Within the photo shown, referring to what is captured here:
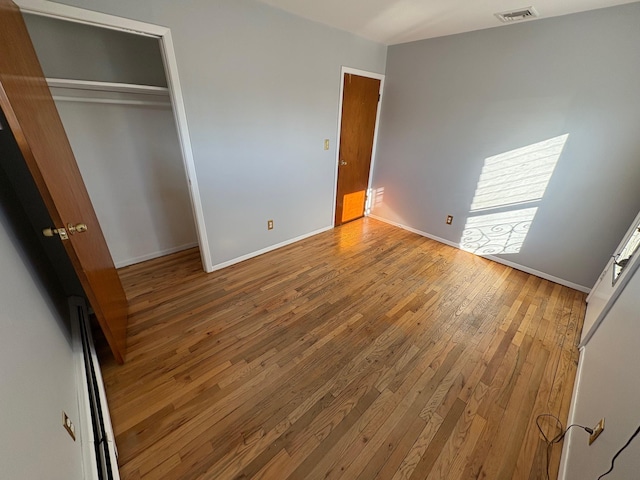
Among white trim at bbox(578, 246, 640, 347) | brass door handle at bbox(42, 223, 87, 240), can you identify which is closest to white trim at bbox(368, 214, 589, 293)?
white trim at bbox(578, 246, 640, 347)

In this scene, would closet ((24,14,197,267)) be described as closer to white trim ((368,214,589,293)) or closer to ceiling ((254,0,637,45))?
ceiling ((254,0,637,45))

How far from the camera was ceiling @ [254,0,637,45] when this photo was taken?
77.0 inches

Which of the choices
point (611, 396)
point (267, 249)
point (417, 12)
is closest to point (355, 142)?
point (417, 12)

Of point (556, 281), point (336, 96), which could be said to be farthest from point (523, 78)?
point (556, 281)

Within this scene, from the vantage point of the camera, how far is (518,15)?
2.14 meters

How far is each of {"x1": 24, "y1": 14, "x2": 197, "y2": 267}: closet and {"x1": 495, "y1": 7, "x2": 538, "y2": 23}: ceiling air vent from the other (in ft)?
9.38

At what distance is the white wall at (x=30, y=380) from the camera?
2.33 feet

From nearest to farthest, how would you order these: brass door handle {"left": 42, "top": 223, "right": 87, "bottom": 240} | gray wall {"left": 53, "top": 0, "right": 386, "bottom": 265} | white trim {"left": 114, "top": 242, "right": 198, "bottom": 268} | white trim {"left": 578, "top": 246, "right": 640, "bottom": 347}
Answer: brass door handle {"left": 42, "top": 223, "right": 87, "bottom": 240} < white trim {"left": 578, "top": 246, "right": 640, "bottom": 347} < gray wall {"left": 53, "top": 0, "right": 386, "bottom": 265} < white trim {"left": 114, "top": 242, "right": 198, "bottom": 268}

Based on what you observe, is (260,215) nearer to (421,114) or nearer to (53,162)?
(53,162)

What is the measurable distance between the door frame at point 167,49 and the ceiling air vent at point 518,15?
265cm

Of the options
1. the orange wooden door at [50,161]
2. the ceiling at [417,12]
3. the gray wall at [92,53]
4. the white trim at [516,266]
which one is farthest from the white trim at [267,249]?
the ceiling at [417,12]

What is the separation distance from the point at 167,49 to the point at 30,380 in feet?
6.75

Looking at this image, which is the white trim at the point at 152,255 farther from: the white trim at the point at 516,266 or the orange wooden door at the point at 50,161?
the white trim at the point at 516,266

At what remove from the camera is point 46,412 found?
34.9 inches
